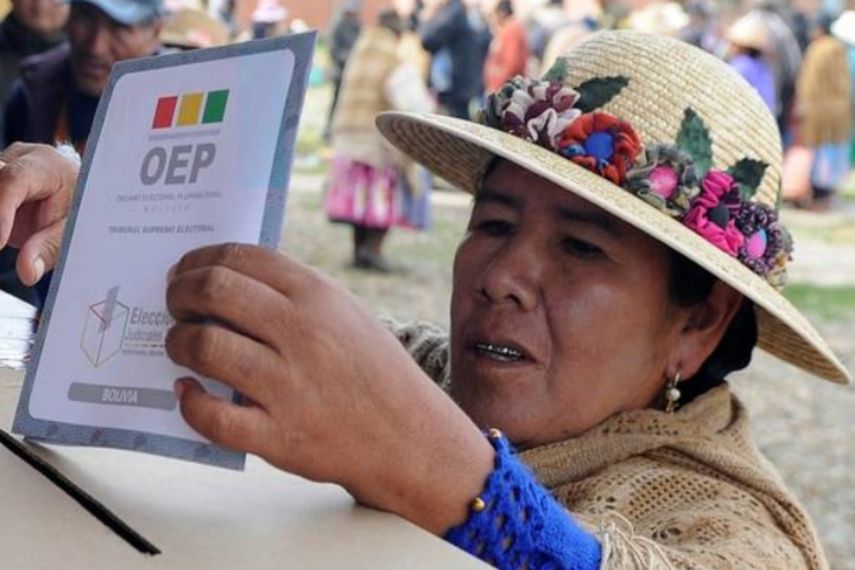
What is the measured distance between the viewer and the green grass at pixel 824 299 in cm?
752

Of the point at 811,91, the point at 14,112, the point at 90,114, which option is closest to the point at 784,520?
the point at 90,114

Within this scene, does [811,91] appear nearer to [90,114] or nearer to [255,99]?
[90,114]

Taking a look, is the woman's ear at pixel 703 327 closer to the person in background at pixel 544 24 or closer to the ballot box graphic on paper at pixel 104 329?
the ballot box graphic on paper at pixel 104 329

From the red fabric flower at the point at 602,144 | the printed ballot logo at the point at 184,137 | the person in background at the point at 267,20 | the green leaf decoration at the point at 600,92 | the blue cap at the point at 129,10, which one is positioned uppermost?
the person in background at the point at 267,20

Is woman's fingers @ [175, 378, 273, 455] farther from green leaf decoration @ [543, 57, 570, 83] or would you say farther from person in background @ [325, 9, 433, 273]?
person in background @ [325, 9, 433, 273]

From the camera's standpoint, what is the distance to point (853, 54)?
37.3ft

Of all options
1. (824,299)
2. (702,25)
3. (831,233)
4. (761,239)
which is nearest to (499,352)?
(761,239)

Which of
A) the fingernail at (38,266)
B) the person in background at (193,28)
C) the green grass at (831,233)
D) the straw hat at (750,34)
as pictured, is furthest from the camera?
the straw hat at (750,34)

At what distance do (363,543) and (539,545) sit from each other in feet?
0.75

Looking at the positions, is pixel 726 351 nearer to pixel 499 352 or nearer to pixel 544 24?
pixel 499 352

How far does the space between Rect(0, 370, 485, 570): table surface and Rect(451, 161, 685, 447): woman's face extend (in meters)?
0.60

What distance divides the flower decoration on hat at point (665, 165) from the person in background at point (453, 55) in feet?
35.3

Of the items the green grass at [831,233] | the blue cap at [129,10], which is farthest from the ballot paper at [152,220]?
the green grass at [831,233]

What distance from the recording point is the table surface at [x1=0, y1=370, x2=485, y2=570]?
0.69 metres
